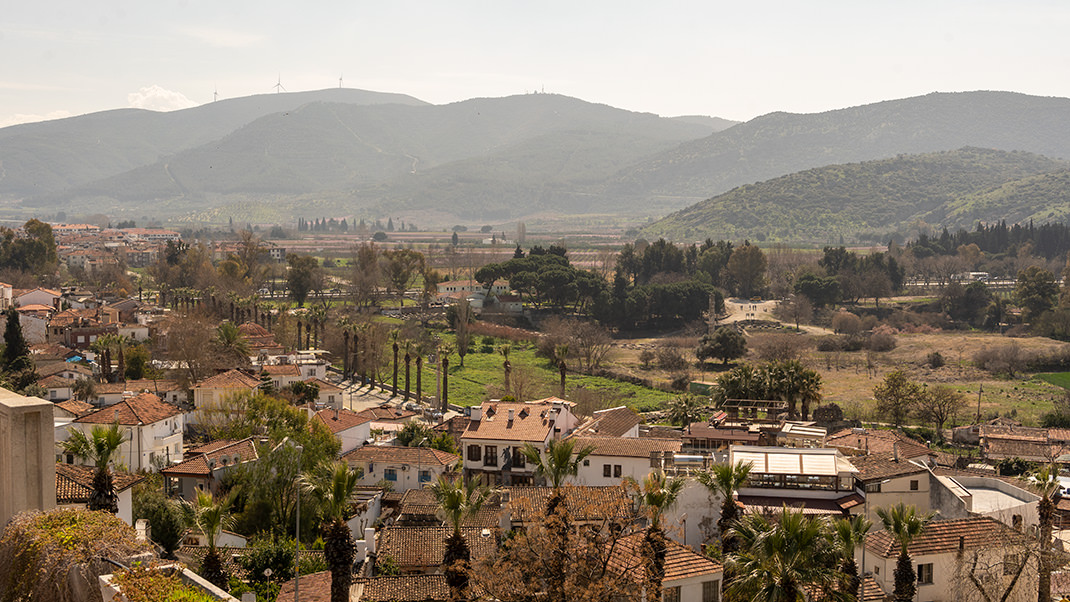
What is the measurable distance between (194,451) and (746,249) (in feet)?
294

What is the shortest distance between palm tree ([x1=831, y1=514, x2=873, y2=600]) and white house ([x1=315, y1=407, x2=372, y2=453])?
21.7m

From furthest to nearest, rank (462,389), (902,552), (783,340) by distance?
(783,340)
(462,389)
(902,552)

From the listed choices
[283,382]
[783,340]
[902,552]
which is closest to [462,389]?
[283,382]

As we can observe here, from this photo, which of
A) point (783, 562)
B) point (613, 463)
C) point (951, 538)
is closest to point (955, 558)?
point (951, 538)

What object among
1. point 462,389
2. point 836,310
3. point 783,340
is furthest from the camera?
point 836,310

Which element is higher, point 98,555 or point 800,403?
point 98,555

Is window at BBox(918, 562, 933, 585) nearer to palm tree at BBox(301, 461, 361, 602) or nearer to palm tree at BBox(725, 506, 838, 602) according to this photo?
palm tree at BBox(725, 506, 838, 602)

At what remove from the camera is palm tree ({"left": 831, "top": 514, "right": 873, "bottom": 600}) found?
19.5m

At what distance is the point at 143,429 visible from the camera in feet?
118

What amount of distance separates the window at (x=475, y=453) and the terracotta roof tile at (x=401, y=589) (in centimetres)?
1164

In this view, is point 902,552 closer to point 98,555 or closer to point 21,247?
point 98,555

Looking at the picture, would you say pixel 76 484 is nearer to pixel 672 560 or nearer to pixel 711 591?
pixel 672 560

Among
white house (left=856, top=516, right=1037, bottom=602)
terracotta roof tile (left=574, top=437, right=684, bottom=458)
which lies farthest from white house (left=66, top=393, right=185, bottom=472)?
white house (left=856, top=516, right=1037, bottom=602)

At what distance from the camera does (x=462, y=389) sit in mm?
61688
